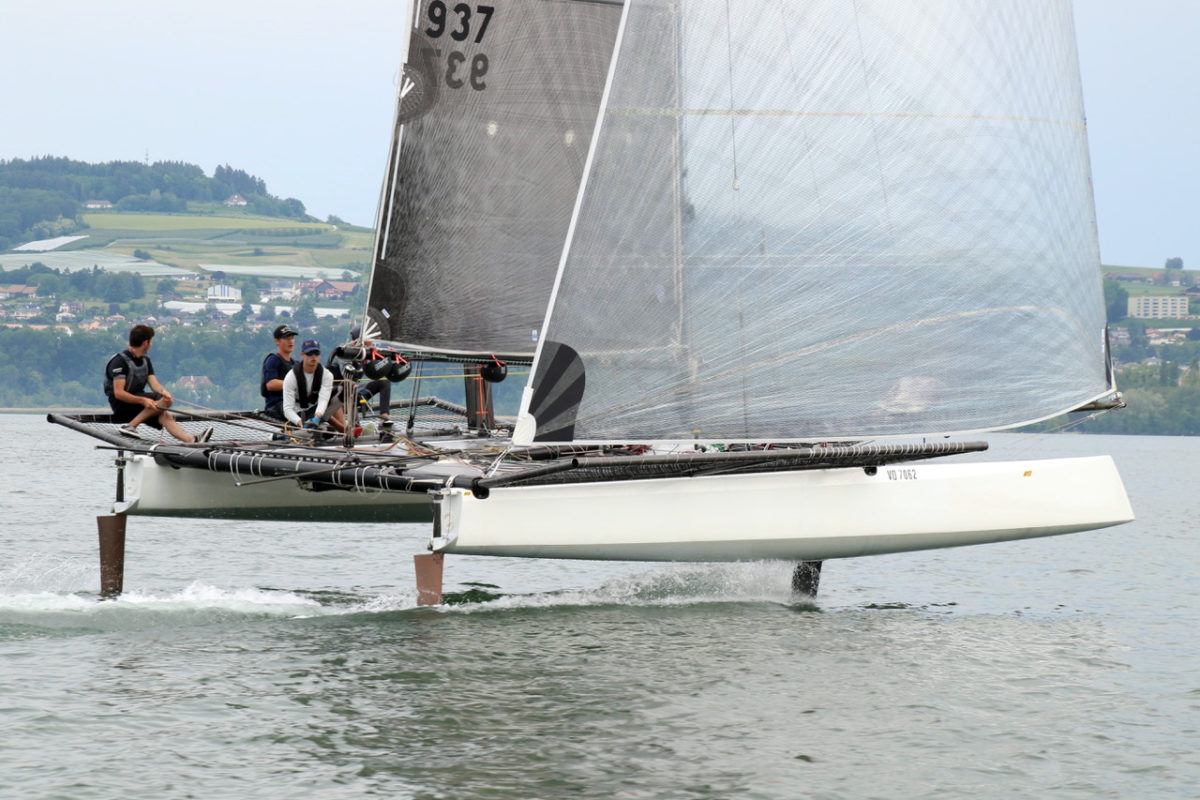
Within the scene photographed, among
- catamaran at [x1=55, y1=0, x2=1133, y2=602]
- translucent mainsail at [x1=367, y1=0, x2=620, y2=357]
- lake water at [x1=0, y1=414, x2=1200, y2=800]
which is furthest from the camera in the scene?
translucent mainsail at [x1=367, y1=0, x2=620, y2=357]

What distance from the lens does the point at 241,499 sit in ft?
35.7

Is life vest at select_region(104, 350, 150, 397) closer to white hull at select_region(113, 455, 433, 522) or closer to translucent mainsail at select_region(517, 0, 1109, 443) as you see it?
white hull at select_region(113, 455, 433, 522)

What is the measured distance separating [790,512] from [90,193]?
17412 cm

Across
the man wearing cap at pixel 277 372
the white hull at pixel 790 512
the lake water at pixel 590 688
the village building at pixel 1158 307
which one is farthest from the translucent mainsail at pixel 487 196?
the village building at pixel 1158 307

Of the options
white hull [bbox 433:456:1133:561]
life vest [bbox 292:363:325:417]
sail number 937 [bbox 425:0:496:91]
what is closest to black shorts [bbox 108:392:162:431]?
life vest [bbox 292:363:325:417]

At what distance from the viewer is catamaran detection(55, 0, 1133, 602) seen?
9.38m

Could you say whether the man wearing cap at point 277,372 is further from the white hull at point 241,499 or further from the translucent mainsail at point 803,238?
the translucent mainsail at point 803,238

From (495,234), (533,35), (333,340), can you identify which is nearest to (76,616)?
(495,234)

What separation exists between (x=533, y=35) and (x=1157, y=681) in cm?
672

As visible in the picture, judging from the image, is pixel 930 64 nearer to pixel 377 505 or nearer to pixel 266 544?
pixel 377 505

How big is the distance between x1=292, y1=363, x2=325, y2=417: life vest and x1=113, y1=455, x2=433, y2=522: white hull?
2.61ft

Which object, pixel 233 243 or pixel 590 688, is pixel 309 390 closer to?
pixel 590 688

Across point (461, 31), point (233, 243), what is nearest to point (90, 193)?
point (233, 243)

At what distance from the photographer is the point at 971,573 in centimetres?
1617
